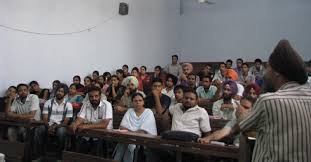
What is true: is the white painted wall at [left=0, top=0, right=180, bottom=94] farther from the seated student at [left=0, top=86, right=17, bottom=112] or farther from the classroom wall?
the seated student at [left=0, top=86, right=17, bottom=112]

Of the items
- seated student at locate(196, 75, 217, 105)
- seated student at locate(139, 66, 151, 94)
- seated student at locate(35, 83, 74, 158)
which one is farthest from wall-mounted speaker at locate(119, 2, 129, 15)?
seated student at locate(35, 83, 74, 158)

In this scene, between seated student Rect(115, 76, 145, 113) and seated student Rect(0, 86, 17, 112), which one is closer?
seated student Rect(115, 76, 145, 113)

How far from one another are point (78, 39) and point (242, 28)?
433cm

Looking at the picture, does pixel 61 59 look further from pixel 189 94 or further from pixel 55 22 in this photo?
pixel 189 94

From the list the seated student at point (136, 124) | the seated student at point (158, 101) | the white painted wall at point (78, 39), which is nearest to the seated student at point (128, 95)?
the seated student at point (158, 101)

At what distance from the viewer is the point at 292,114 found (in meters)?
1.43

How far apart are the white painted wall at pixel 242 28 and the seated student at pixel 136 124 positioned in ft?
18.9

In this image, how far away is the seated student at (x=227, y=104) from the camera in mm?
4575

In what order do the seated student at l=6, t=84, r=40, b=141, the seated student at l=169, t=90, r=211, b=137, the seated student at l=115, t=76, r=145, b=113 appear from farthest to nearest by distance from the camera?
the seated student at l=115, t=76, r=145, b=113 → the seated student at l=6, t=84, r=40, b=141 → the seated student at l=169, t=90, r=211, b=137

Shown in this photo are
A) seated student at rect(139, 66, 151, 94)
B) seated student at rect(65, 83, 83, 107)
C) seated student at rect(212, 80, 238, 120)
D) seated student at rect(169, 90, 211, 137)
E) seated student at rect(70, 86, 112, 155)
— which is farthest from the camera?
seated student at rect(139, 66, 151, 94)

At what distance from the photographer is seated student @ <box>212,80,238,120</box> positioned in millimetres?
4575

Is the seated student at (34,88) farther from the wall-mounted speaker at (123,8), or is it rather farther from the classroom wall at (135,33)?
the wall-mounted speaker at (123,8)

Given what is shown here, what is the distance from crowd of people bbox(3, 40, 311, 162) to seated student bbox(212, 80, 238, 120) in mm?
12

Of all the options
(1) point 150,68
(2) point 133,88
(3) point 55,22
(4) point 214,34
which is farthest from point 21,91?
(4) point 214,34
